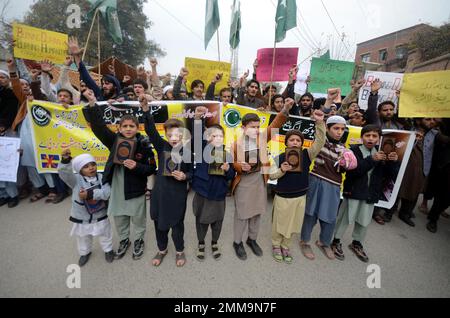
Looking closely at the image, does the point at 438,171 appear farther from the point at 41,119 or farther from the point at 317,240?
the point at 41,119

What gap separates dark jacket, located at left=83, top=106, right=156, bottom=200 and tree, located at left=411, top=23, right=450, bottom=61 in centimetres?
2039

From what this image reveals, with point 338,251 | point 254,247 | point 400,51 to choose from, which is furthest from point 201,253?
point 400,51

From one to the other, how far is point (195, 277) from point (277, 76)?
12.2ft

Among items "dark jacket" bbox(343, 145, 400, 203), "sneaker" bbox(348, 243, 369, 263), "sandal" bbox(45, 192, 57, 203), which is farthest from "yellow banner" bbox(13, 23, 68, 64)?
"sneaker" bbox(348, 243, 369, 263)

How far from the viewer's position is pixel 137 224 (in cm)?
247

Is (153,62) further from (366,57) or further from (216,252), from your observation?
(366,57)

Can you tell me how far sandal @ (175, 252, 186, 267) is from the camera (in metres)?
2.38

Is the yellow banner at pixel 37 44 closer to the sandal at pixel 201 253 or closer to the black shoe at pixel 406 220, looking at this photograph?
the sandal at pixel 201 253

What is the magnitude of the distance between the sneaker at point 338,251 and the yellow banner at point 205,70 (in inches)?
139

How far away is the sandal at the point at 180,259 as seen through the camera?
2.38 metres

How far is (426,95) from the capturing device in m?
2.76

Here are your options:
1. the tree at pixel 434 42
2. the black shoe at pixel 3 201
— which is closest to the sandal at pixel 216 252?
the black shoe at pixel 3 201
